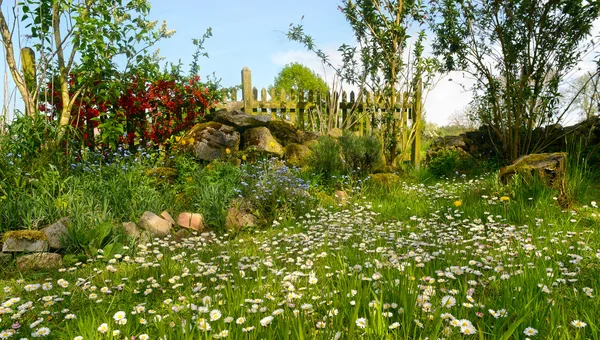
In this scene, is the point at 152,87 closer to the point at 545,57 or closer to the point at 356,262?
the point at 356,262

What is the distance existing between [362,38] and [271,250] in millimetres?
6575

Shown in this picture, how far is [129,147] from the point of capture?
335 inches

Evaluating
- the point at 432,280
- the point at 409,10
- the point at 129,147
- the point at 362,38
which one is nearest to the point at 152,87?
the point at 129,147

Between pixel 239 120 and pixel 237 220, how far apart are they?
12.5ft

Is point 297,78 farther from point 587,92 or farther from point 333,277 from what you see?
point 333,277

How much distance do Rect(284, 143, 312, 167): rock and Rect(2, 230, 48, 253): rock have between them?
450 cm

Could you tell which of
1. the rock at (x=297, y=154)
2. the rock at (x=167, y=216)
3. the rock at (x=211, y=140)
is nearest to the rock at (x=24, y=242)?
the rock at (x=167, y=216)

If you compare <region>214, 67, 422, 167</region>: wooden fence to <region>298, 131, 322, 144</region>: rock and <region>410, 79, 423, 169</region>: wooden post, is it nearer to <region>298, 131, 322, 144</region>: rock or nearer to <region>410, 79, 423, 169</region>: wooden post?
<region>410, 79, 423, 169</region>: wooden post

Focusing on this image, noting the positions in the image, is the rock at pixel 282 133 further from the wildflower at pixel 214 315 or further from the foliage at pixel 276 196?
the wildflower at pixel 214 315

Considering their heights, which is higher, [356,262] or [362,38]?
[362,38]

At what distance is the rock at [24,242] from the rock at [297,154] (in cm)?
450

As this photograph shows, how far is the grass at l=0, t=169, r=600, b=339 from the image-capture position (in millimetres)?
2266

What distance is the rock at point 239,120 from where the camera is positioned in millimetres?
8703

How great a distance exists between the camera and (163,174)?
7.06m
